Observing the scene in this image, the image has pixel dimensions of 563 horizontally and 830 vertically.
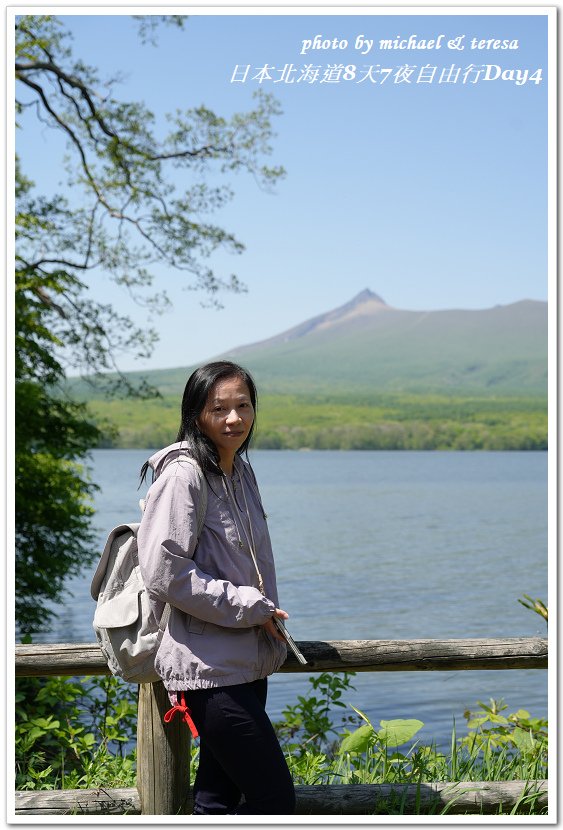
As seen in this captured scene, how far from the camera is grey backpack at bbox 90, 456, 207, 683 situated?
3.05m

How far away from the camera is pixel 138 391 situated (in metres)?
12.4

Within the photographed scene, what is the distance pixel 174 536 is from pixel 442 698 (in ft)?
31.8

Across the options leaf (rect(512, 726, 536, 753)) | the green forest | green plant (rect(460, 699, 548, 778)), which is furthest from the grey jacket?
the green forest

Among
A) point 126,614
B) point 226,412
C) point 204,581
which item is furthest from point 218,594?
point 226,412

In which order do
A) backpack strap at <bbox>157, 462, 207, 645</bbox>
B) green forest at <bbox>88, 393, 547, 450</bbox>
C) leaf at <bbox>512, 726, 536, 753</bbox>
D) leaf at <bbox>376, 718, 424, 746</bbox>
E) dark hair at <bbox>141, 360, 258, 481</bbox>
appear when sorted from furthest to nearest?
green forest at <bbox>88, 393, 547, 450</bbox>, leaf at <bbox>512, 726, 536, 753</bbox>, leaf at <bbox>376, 718, 424, 746</bbox>, dark hair at <bbox>141, 360, 258, 481</bbox>, backpack strap at <bbox>157, 462, 207, 645</bbox>

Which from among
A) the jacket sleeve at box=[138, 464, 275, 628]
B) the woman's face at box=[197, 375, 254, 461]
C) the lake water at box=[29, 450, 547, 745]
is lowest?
the lake water at box=[29, 450, 547, 745]

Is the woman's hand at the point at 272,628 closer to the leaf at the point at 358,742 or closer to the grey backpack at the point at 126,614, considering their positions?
the grey backpack at the point at 126,614

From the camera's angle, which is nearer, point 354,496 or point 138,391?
point 138,391

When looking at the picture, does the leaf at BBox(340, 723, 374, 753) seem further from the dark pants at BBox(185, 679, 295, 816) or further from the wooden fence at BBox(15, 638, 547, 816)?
the dark pants at BBox(185, 679, 295, 816)

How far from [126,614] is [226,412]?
0.73m

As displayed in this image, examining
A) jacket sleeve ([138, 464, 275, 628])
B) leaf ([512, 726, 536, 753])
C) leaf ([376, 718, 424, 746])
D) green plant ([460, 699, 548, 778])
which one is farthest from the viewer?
leaf ([512, 726, 536, 753])

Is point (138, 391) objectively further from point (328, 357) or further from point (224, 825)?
point (328, 357)

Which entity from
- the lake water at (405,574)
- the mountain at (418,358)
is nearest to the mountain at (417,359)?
the mountain at (418,358)

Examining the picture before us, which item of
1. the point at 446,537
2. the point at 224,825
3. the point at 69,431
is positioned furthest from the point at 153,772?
the point at 446,537
